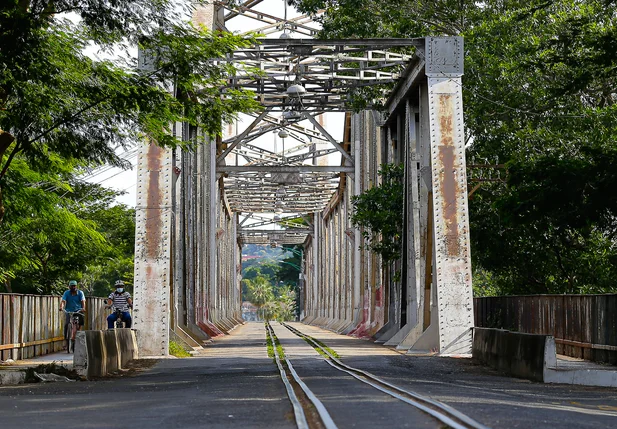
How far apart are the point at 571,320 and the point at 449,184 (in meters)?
3.71

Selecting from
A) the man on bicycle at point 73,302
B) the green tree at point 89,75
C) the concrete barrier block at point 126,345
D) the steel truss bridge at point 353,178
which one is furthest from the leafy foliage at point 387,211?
the green tree at point 89,75

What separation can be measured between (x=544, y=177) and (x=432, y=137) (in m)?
3.16

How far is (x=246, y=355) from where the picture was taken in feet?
76.0

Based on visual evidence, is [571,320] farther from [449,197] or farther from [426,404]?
[426,404]

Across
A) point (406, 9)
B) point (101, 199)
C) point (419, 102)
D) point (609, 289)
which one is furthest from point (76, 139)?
point (101, 199)

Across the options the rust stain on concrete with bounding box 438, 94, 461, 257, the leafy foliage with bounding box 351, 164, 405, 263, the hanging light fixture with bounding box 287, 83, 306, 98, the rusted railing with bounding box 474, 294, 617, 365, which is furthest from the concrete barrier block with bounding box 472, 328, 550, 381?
the hanging light fixture with bounding box 287, 83, 306, 98

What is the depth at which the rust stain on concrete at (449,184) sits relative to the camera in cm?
2141

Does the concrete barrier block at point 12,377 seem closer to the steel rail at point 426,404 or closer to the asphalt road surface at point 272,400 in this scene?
the asphalt road surface at point 272,400

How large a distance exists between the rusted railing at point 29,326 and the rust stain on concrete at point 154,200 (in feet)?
8.61

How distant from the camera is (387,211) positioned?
30.2 m

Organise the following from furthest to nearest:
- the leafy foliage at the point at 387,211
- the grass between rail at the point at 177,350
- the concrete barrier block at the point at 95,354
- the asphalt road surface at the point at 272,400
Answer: the leafy foliage at the point at 387,211, the grass between rail at the point at 177,350, the concrete barrier block at the point at 95,354, the asphalt road surface at the point at 272,400

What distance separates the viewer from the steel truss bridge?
69.9ft

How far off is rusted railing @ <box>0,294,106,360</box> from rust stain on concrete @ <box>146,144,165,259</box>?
2623mm

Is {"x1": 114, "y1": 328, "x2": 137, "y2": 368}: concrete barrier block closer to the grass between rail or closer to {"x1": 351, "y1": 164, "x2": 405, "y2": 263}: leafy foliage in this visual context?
the grass between rail
